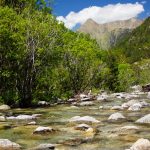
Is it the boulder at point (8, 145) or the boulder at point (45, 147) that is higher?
the boulder at point (8, 145)

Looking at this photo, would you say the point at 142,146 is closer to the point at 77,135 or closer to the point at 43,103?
the point at 77,135

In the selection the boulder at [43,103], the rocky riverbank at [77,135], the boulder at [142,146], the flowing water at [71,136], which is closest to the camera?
the boulder at [142,146]

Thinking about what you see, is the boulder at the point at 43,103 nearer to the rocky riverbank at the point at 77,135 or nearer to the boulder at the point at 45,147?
the rocky riverbank at the point at 77,135

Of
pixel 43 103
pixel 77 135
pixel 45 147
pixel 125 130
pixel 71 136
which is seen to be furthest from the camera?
pixel 43 103

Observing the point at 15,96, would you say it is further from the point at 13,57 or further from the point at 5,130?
the point at 5,130

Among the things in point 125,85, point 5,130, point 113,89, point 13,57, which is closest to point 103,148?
point 5,130

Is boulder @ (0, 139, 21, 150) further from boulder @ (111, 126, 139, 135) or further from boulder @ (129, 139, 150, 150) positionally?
boulder @ (111, 126, 139, 135)

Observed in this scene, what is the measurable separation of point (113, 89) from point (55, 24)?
181ft

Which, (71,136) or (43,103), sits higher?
(43,103)

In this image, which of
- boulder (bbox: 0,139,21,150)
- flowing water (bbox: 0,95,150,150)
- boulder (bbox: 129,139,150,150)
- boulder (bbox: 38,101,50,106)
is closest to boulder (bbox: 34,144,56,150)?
flowing water (bbox: 0,95,150,150)

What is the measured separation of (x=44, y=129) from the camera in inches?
742

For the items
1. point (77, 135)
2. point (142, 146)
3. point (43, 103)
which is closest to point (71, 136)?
point (77, 135)

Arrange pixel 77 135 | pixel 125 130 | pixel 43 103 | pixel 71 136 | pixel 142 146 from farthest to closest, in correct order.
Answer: pixel 43 103
pixel 125 130
pixel 77 135
pixel 71 136
pixel 142 146

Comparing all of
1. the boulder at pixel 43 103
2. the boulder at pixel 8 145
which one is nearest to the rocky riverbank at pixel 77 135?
the boulder at pixel 8 145
